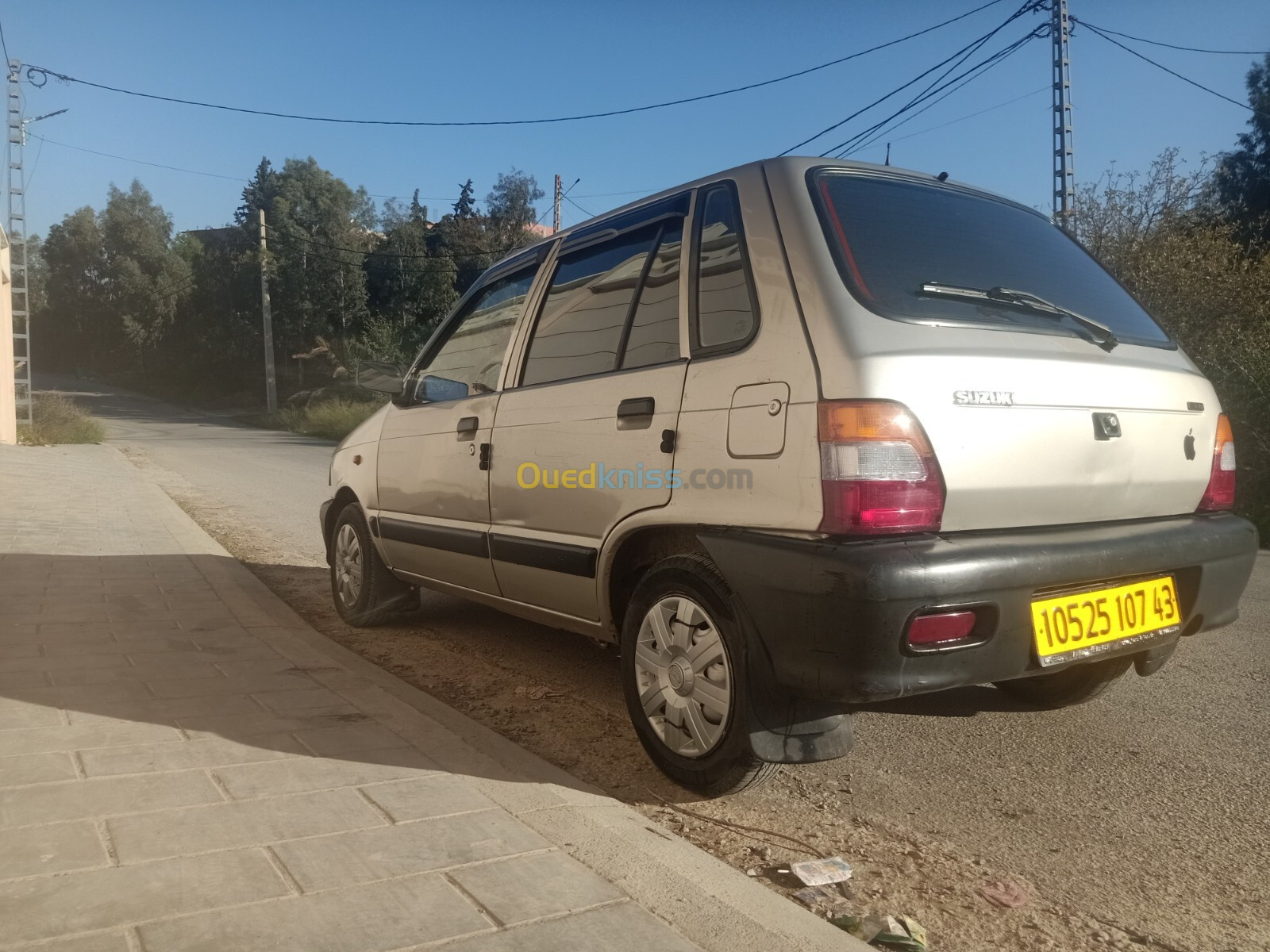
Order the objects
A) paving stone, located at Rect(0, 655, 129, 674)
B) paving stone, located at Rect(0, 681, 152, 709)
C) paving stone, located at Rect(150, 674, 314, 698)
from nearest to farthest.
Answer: paving stone, located at Rect(0, 681, 152, 709)
paving stone, located at Rect(150, 674, 314, 698)
paving stone, located at Rect(0, 655, 129, 674)

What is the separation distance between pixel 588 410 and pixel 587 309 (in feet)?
1.58

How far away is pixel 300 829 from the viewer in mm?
2682

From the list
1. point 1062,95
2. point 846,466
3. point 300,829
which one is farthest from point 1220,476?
point 1062,95

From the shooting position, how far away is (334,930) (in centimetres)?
214

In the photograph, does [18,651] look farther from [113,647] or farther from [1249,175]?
[1249,175]

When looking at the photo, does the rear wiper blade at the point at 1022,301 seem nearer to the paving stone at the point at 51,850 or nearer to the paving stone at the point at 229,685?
the paving stone at the point at 51,850

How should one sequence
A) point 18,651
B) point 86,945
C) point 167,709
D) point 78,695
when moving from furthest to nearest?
point 18,651 < point 78,695 < point 167,709 < point 86,945

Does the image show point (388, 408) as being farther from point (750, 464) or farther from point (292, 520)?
point (292, 520)

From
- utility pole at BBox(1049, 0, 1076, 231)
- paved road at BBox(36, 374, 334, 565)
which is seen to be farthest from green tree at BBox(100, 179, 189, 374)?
utility pole at BBox(1049, 0, 1076, 231)

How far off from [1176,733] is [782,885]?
74.6 inches

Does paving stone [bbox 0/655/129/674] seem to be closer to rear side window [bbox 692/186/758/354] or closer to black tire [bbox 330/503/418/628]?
black tire [bbox 330/503/418/628]

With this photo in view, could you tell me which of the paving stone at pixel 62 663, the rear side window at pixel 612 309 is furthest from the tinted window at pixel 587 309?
the paving stone at pixel 62 663

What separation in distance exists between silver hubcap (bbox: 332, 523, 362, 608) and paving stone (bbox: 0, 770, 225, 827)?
234cm

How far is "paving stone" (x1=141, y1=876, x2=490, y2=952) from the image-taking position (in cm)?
209
